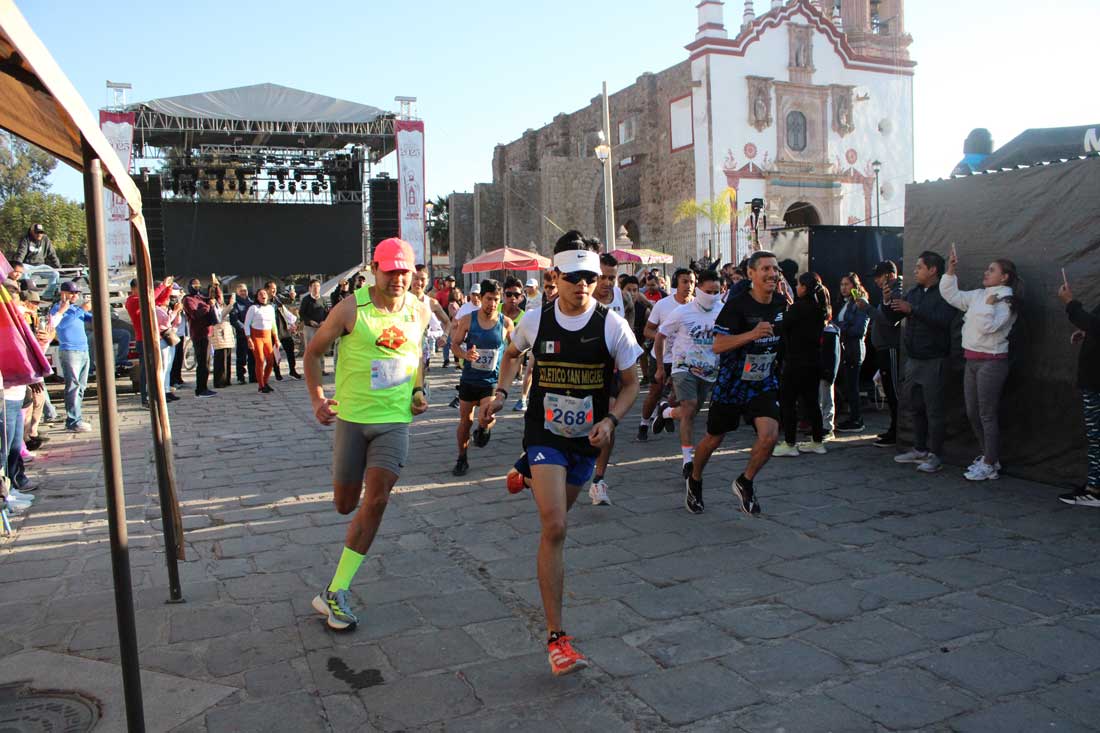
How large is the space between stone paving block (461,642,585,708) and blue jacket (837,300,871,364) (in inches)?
273

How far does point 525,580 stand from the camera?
16.3 ft

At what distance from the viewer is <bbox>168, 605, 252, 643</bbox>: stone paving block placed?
4227 mm

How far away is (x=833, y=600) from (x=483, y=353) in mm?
4353

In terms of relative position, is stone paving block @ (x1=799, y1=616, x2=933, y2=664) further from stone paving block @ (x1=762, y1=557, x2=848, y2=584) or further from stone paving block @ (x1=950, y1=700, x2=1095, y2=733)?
stone paving block @ (x1=762, y1=557, x2=848, y2=584)

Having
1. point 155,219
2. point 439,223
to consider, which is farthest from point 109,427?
point 439,223

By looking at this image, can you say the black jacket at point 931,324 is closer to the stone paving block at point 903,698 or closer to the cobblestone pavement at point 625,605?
the cobblestone pavement at point 625,605

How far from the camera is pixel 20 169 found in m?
46.8

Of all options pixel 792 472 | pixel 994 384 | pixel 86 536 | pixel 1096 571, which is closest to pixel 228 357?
pixel 86 536

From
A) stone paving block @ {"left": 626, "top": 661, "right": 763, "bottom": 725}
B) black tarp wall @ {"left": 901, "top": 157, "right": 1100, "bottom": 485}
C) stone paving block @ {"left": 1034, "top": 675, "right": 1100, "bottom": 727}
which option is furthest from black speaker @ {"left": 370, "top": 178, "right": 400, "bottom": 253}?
stone paving block @ {"left": 1034, "top": 675, "right": 1100, "bottom": 727}

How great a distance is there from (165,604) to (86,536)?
194cm

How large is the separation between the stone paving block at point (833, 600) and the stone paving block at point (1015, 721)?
1.01m

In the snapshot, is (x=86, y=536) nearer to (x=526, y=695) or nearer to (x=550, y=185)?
(x=526, y=695)

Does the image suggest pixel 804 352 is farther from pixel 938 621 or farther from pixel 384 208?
pixel 384 208

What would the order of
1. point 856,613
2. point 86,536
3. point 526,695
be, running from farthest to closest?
point 86,536, point 856,613, point 526,695
